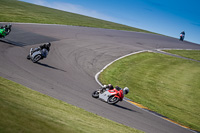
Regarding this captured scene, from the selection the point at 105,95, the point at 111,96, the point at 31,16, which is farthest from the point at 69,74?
the point at 31,16

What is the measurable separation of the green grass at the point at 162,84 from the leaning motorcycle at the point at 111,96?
9.63ft

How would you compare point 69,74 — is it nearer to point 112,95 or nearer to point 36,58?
point 36,58

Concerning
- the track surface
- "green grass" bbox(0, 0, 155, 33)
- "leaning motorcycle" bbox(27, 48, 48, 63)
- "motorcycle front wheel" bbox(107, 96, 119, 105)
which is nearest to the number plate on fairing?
"motorcycle front wheel" bbox(107, 96, 119, 105)

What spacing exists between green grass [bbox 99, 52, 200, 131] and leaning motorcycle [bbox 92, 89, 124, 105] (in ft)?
9.63

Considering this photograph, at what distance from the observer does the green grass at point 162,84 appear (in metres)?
14.2

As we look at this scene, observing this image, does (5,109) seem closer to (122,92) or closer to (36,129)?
(36,129)

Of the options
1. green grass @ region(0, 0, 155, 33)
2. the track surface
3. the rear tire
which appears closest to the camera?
the track surface

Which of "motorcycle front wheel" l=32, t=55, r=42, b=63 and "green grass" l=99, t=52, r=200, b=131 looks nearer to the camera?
"green grass" l=99, t=52, r=200, b=131

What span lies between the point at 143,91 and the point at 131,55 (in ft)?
35.7

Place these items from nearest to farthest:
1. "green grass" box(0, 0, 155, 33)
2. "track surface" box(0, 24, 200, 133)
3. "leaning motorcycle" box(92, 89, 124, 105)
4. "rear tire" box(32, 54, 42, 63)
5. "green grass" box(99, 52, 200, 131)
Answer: "track surface" box(0, 24, 200, 133), "leaning motorcycle" box(92, 89, 124, 105), "green grass" box(99, 52, 200, 131), "rear tire" box(32, 54, 42, 63), "green grass" box(0, 0, 155, 33)

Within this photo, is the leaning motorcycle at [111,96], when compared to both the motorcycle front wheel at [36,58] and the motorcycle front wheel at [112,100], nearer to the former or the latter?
the motorcycle front wheel at [112,100]

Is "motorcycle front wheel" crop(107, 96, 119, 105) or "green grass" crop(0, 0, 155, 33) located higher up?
"green grass" crop(0, 0, 155, 33)

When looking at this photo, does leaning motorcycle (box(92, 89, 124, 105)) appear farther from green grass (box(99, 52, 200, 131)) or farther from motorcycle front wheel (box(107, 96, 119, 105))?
green grass (box(99, 52, 200, 131))

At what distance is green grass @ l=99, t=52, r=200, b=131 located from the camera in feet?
46.7
